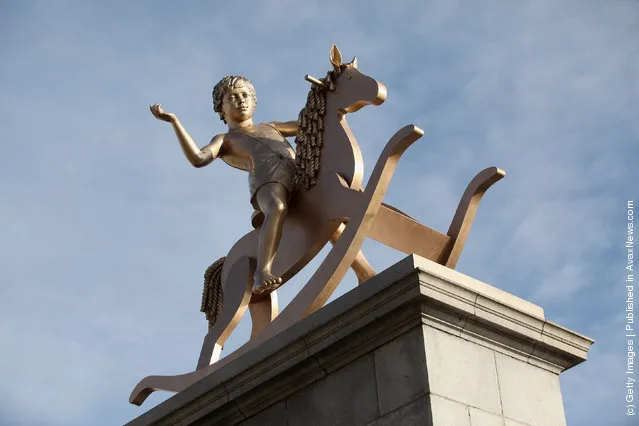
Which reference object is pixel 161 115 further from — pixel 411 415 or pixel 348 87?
pixel 411 415

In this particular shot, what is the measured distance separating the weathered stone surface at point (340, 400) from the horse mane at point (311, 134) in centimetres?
208

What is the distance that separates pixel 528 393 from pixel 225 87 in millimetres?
4053

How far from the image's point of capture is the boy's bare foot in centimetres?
926

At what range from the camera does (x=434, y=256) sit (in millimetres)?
9055

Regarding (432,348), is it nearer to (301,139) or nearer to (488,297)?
(488,297)

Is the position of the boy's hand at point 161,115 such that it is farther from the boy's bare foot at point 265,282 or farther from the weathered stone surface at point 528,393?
the weathered stone surface at point 528,393

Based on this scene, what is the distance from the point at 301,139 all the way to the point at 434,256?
1.46 meters

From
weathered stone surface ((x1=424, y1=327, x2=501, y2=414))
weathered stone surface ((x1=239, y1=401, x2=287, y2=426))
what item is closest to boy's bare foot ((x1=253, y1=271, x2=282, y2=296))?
weathered stone surface ((x1=239, y1=401, x2=287, y2=426))

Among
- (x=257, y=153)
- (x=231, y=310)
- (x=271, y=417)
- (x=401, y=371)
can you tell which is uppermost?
(x=257, y=153)

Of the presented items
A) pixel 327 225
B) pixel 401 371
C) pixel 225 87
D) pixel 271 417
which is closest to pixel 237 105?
pixel 225 87

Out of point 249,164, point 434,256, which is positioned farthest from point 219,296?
point 434,256

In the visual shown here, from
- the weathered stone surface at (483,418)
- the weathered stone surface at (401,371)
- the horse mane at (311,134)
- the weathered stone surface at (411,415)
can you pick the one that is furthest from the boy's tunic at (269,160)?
the weathered stone surface at (483,418)

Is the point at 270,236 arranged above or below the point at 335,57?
below

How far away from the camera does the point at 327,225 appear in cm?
907
